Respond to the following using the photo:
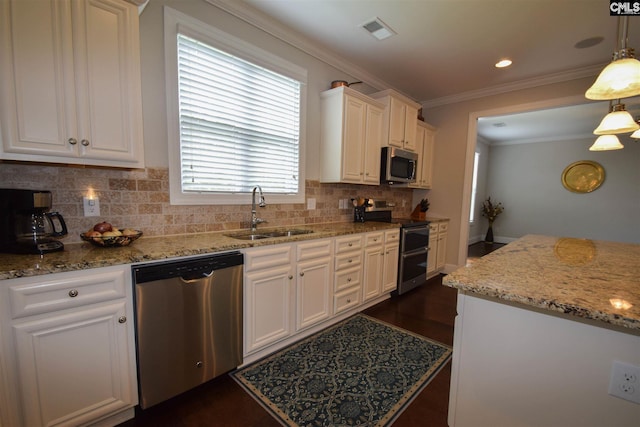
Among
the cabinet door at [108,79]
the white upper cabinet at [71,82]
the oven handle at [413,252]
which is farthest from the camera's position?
the oven handle at [413,252]

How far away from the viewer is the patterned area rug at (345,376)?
5.13ft

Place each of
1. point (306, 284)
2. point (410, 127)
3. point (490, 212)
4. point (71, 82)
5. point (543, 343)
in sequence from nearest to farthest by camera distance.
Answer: point (543, 343)
point (71, 82)
point (306, 284)
point (410, 127)
point (490, 212)

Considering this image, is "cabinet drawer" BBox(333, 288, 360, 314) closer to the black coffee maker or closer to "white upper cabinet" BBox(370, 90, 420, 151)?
"white upper cabinet" BBox(370, 90, 420, 151)

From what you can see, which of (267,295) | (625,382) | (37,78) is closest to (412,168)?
(267,295)

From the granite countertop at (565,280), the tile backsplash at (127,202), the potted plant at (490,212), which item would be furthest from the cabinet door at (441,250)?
the potted plant at (490,212)

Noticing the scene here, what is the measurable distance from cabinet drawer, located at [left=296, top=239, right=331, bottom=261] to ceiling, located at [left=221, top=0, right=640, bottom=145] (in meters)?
1.99

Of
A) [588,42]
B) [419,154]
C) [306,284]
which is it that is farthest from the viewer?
[419,154]

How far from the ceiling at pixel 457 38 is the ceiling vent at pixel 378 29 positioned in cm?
4

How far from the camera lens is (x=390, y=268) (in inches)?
126

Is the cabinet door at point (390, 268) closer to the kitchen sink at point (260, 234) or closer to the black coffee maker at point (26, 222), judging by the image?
the kitchen sink at point (260, 234)

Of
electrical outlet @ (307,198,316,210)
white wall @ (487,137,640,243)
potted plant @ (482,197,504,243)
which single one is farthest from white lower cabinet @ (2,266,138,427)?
white wall @ (487,137,640,243)

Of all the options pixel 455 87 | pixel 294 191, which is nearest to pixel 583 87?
pixel 455 87

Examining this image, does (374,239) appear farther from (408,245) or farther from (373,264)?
(408,245)

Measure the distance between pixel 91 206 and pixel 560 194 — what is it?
28.6 ft
